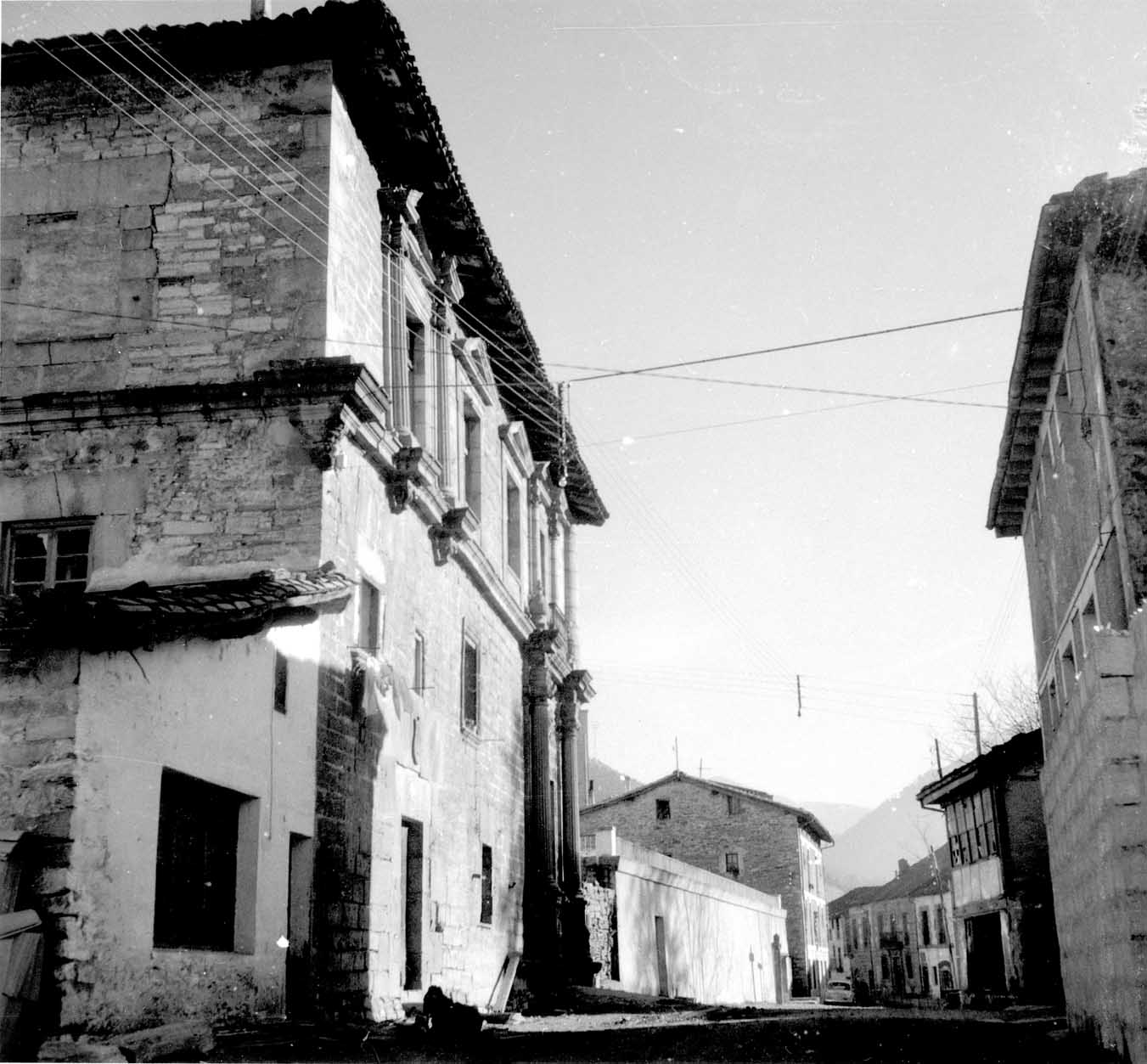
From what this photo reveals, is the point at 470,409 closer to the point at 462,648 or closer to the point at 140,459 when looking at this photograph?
the point at 462,648

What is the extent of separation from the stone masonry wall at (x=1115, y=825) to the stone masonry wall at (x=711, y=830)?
40654mm

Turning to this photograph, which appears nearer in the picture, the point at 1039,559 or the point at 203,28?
the point at 203,28

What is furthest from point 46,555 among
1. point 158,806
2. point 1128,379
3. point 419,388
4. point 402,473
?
point 1128,379

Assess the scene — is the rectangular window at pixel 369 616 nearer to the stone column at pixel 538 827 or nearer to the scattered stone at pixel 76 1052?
the scattered stone at pixel 76 1052

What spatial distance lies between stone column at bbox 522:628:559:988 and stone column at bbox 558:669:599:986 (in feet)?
1.59

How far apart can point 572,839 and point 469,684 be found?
5923mm

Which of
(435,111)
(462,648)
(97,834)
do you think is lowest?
(97,834)

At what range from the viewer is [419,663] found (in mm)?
14797

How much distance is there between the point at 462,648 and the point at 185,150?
23.0 feet

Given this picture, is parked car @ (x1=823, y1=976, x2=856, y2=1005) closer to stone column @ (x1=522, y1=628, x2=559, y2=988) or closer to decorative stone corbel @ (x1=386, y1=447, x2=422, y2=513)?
stone column @ (x1=522, y1=628, x2=559, y2=988)

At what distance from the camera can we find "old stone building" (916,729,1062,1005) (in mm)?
25188

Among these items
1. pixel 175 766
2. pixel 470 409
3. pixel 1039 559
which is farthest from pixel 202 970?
pixel 1039 559

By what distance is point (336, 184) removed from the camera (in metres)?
13.0

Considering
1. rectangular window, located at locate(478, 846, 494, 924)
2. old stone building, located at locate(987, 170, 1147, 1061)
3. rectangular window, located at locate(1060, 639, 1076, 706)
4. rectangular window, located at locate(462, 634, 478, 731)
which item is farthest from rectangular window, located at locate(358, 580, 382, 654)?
rectangular window, located at locate(1060, 639, 1076, 706)
